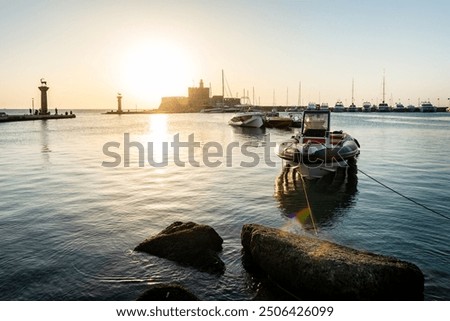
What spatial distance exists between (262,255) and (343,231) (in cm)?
453

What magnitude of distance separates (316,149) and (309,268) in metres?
11.9

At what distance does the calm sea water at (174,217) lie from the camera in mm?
8461

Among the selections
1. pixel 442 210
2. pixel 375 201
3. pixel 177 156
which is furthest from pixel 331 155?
pixel 177 156

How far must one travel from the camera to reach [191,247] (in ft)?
31.4

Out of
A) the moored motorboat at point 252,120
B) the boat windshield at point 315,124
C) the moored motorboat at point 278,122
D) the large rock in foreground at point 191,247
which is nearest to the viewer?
the large rock in foreground at point 191,247

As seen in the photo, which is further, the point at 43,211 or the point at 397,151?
the point at 397,151

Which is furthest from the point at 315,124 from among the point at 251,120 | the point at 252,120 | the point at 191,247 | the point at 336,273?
the point at 251,120

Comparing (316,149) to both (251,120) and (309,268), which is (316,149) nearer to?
(309,268)

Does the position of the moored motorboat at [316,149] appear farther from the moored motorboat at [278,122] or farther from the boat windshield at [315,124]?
the moored motorboat at [278,122]

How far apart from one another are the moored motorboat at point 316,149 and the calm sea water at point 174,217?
1.02 m

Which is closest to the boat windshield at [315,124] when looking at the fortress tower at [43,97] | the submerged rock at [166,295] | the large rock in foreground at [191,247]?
the large rock in foreground at [191,247]

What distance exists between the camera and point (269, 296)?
773 cm
